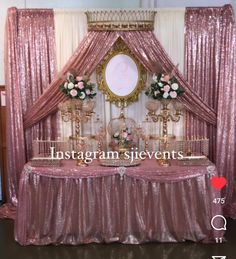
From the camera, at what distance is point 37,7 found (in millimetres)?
4164

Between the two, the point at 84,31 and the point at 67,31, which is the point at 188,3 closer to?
the point at 84,31

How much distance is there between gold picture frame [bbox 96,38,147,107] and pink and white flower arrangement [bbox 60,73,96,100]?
1.27 ft

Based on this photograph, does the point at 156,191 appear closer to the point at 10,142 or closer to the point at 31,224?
the point at 31,224

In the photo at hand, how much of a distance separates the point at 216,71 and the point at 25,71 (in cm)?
198

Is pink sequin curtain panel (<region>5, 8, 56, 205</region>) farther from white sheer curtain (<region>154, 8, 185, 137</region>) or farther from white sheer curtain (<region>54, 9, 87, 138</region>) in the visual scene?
white sheer curtain (<region>154, 8, 185, 137</region>)

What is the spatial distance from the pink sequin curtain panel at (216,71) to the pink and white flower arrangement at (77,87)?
1.09m

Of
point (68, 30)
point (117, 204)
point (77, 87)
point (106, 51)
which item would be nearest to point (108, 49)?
point (106, 51)

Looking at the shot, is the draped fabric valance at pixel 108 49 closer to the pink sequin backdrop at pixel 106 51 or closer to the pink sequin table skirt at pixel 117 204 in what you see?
the pink sequin backdrop at pixel 106 51

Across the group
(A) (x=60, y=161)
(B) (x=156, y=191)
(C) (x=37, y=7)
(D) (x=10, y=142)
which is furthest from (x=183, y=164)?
(C) (x=37, y=7)

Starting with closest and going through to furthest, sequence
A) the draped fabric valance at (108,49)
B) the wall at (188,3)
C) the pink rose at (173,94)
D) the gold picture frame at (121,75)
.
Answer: the pink rose at (173,94) < the draped fabric valance at (108,49) < the gold picture frame at (121,75) < the wall at (188,3)


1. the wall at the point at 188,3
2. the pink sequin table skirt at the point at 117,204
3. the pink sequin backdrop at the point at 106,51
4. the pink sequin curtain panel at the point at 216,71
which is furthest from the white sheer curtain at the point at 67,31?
the pink sequin table skirt at the point at 117,204

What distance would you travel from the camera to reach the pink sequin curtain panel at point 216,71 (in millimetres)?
3920

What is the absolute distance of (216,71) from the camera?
13.1 ft

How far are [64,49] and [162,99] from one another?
1.16 metres
